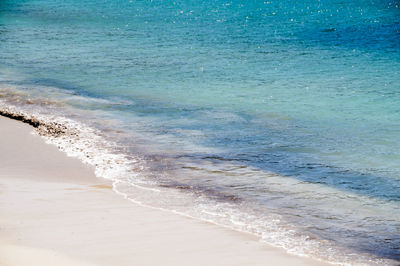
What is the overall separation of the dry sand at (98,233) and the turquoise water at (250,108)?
1.15 feet

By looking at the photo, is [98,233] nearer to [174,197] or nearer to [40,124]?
[174,197]

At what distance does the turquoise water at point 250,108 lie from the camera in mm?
5643

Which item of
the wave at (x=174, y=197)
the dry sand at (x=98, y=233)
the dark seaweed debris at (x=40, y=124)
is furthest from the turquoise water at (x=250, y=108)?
the dark seaweed debris at (x=40, y=124)

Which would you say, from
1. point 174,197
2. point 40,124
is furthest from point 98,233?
point 40,124

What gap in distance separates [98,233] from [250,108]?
6.44m

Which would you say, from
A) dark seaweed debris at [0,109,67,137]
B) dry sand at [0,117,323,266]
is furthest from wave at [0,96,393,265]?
dry sand at [0,117,323,266]

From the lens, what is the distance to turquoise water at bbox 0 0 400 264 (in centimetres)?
564

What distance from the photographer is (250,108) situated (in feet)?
35.2

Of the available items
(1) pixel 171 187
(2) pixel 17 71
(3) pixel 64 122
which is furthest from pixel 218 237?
(2) pixel 17 71

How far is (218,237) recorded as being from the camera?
15.6ft

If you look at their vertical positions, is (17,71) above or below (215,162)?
above

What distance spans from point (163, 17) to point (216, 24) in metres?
4.25

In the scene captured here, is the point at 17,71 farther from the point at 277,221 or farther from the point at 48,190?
the point at 277,221

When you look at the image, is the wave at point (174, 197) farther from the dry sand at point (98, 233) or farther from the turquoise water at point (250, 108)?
the dry sand at point (98, 233)
